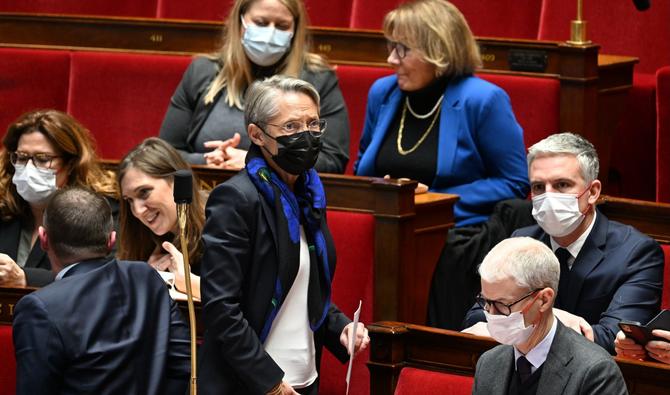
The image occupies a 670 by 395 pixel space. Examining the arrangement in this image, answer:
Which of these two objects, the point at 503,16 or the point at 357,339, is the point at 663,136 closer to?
the point at 503,16


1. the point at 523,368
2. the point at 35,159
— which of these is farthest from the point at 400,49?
the point at 523,368

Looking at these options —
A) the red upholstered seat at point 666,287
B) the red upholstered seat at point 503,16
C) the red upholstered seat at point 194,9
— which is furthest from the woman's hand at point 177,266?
the red upholstered seat at point 194,9

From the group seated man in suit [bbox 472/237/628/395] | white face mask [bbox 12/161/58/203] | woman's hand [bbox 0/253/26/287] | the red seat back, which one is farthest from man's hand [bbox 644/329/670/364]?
the red seat back

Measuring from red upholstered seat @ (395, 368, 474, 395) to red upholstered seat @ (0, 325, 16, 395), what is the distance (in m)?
0.42

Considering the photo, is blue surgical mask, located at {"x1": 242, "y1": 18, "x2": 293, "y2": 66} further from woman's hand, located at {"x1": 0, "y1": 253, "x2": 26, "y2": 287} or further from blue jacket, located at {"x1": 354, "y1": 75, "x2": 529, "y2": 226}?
woman's hand, located at {"x1": 0, "y1": 253, "x2": 26, "y2": 287}

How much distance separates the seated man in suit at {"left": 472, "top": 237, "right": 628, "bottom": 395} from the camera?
3.40 ft

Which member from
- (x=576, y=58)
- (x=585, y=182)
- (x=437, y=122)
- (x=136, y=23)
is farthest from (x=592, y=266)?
(x=136, y=23)

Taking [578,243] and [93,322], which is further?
[578,243]

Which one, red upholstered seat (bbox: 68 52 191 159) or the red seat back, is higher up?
the red seat back

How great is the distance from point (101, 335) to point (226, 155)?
54 centimetres

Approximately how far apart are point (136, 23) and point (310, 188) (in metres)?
0.98

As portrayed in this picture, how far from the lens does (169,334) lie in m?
1.24

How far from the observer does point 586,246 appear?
1.36 meters

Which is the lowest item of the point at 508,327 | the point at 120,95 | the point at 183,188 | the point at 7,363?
the point at 7,363
